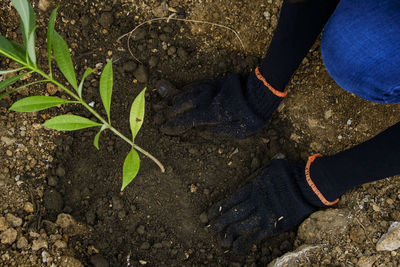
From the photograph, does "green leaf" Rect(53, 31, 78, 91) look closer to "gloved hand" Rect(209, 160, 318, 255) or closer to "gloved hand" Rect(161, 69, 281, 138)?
"gloved hand" Rect(161, 69, 281, 138)

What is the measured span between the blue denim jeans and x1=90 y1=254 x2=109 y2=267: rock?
1.05 metres

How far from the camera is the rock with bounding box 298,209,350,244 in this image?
134 cm

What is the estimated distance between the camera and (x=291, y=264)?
4.34ft

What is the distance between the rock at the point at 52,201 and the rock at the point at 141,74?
546mm

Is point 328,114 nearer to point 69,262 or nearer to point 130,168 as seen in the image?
point 130,168

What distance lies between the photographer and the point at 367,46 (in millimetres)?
979

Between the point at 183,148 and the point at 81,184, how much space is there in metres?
0.42

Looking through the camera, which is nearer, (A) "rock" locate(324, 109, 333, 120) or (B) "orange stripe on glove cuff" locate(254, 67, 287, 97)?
(B) "orange stripe on glove cuff" locate(254, 67, 287, 97)

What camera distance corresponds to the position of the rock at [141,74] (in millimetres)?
1472

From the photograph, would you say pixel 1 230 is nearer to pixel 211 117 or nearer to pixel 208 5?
pixel 211 117

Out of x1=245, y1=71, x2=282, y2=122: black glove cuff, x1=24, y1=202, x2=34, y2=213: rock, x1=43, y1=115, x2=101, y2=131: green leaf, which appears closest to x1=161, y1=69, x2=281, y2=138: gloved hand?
x1=245, y1=71, x2=282, y2=122: black glove cuff

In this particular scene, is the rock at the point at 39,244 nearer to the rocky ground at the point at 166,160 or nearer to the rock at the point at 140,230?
the rocky ground at the point at 166,160

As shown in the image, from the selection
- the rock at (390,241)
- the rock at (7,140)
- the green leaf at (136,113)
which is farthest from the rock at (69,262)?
the rock at (390,241)

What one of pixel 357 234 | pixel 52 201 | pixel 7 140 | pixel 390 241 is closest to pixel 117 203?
pixel 52 201
